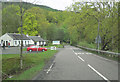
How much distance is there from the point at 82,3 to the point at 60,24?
312 ft

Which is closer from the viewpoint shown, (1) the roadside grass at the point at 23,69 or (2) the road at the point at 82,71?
(2) the road at the point at 82,71

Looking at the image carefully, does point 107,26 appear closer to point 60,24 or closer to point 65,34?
point 65,34

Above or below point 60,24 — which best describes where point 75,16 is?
below

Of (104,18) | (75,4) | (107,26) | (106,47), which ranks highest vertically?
(75,4)

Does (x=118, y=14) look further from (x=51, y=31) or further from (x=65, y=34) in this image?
(x=65, y=34)

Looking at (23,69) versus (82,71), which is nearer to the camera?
(82,71)

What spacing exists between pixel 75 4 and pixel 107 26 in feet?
28.1

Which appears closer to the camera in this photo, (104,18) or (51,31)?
(104,18)

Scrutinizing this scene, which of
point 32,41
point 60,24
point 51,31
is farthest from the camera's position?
point 60,24

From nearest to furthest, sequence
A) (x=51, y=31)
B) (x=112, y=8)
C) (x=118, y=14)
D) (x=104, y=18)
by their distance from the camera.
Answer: (x=118, y=14), (x=112, y=8), (x=104, y=18), (x=51, y=31)

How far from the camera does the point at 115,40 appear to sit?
2445 centimetres

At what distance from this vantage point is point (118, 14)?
24.1 m

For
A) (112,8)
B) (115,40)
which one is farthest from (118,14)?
(115,40)

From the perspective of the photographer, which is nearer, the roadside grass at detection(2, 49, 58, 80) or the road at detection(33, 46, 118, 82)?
the road at detection(33, 46, 118, 82)
